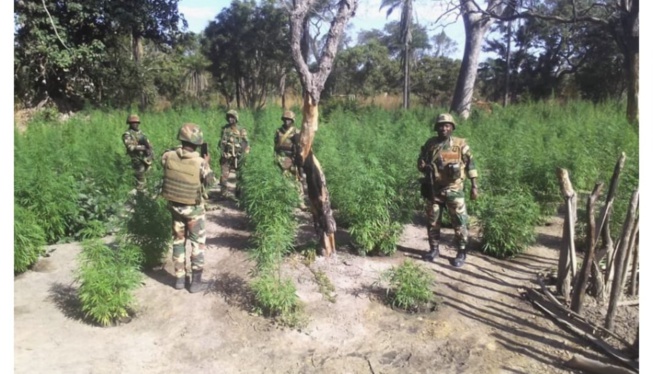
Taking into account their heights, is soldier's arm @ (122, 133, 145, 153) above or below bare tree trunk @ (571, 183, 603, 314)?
above

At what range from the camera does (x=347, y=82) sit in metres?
37.4

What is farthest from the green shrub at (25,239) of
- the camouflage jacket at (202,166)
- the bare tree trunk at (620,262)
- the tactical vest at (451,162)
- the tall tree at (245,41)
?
the tall tree at (245,41)

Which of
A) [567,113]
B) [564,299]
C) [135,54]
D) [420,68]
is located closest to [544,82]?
[420,68]

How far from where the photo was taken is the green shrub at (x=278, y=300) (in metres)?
4.56

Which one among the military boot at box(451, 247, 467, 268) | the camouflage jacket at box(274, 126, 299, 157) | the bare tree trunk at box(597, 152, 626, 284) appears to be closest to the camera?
the bare tree trunk at box(597, 152, 626, 284)

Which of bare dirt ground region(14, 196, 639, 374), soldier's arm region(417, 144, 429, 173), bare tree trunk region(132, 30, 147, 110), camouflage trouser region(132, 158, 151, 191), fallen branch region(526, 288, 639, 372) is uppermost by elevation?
bare tree trunk region(132, 30, 147, 110)

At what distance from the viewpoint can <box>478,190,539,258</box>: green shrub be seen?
19.8 feet

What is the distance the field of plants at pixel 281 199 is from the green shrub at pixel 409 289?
97 cm

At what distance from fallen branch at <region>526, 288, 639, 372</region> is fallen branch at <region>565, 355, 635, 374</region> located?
0.16m

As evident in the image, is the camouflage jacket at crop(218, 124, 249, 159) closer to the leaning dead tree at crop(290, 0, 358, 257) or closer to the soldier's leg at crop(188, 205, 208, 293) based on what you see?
the leaning dead tree at crop(290, 0, 358, 257)

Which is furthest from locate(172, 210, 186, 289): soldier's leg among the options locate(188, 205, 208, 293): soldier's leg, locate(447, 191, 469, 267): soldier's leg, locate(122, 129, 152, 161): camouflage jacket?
locate(122, 129, 152, 161): camouflage jacket

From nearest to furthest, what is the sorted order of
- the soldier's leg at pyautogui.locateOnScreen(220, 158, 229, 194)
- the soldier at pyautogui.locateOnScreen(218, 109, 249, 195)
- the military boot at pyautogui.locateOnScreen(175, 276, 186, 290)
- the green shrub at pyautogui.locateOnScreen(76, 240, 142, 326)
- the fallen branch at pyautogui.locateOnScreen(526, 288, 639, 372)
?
the fallen branch at pyautogui.locateOnScreen(526, 288, 639, 372) → the green shrub at pyautogui.locateOnScreen(76, 240, 142, 326) → the military boot at pyautogui.locateOnScreen(175, 276, 186, 290) → the soldier at pyautogui.locateOnScreen(218, 109, 249, 195) → the soldier's leg at pyautogui.locateOnScreen(220, 158, 229, 194)

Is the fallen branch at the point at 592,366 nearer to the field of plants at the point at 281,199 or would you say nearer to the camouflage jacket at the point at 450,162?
the field of plants at the point at 281,199

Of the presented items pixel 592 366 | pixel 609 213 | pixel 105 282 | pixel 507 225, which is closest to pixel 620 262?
pixel 609 213
